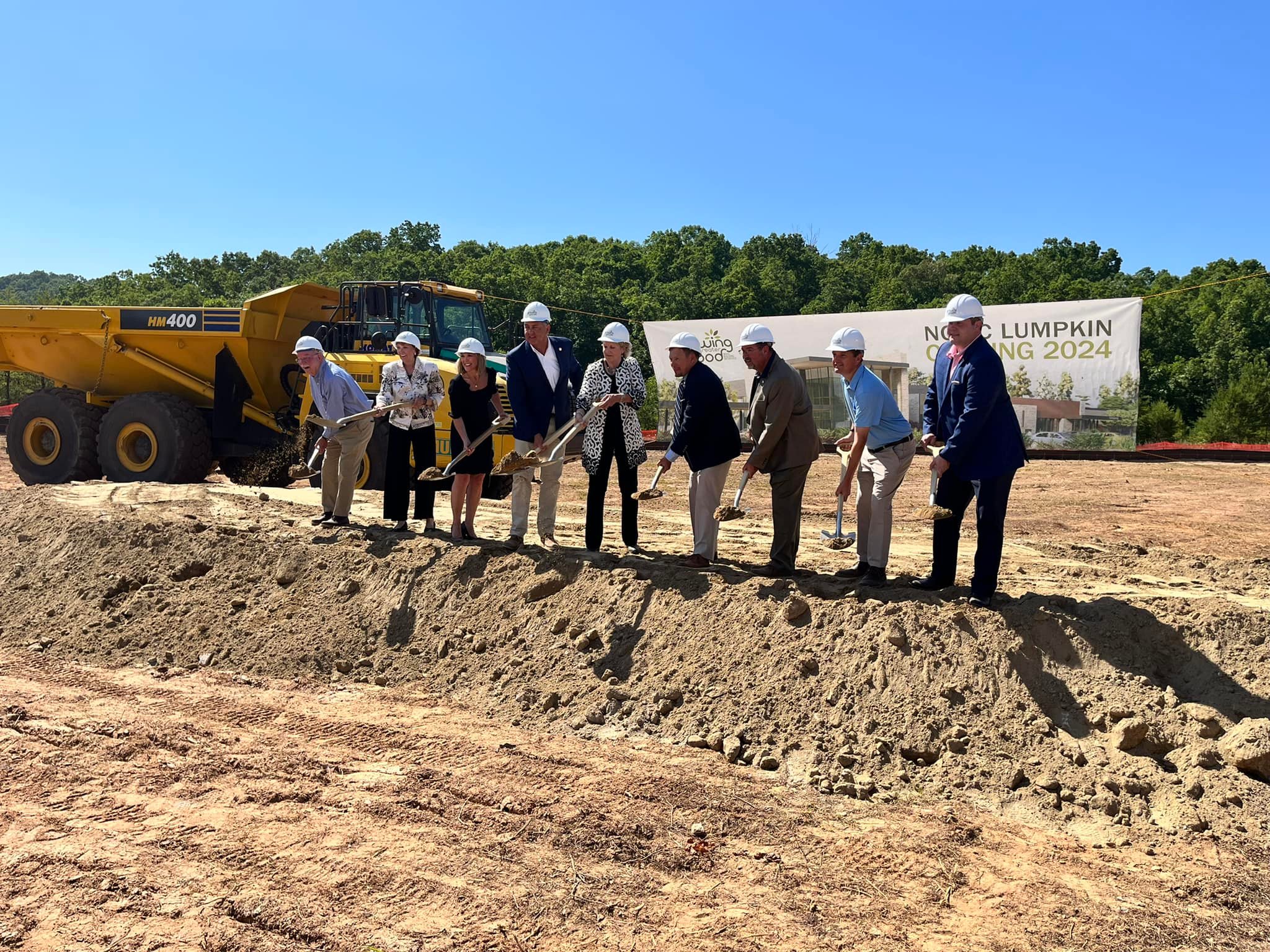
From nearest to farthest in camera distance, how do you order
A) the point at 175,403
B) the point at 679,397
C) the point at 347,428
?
the point at 679,397
the point at 347,428
the point at 175,403

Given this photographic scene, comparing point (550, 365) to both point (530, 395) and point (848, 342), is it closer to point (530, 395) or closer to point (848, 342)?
point (530, 395)

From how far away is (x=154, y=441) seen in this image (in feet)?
41.9

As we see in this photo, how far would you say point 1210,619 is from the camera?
5668 millimetres

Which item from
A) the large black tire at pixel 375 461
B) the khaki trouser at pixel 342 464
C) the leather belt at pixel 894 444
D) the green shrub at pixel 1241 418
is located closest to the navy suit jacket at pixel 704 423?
the leather belt at pixel 894 444

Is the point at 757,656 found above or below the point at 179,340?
below

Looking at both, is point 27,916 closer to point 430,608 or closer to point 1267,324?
point 430,608

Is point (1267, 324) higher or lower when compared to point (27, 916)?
higher

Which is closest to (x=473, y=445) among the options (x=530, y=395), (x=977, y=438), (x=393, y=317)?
(x=530, y=395)

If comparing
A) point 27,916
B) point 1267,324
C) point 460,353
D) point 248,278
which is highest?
point 248,278

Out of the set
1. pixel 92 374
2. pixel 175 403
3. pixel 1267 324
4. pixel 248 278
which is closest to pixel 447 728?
pixel 175 403

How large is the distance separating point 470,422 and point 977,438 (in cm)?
377

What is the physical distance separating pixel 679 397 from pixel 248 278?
6623cm

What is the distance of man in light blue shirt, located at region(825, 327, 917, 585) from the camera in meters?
6.40

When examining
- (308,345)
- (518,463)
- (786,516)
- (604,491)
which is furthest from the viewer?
(308,345)
